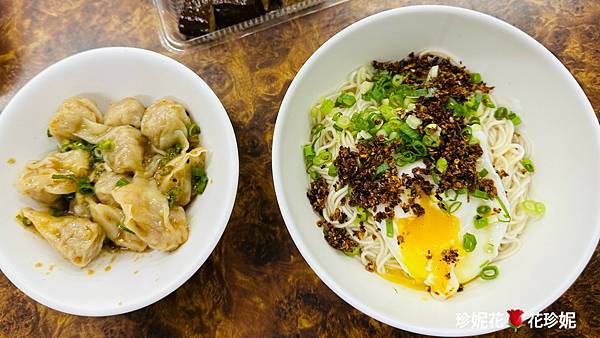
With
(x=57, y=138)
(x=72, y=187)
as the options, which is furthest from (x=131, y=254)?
(x=57, y=138)

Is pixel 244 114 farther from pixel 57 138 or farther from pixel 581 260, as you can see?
pixel 581 260

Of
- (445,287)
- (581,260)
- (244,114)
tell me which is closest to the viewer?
(581,260)

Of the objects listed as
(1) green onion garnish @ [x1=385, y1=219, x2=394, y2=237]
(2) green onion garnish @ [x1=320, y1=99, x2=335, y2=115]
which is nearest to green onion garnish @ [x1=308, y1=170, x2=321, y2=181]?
(2) green onion garnish @ [x1=320, y1=99, x2=335, y2=115]

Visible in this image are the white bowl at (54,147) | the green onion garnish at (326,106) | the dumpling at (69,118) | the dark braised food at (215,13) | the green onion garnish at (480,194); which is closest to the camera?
the white bowl at (54,147)

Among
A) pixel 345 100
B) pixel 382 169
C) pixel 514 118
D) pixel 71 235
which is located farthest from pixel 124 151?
pixel 514 118

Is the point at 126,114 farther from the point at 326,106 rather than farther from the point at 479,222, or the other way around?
the point at 479,222

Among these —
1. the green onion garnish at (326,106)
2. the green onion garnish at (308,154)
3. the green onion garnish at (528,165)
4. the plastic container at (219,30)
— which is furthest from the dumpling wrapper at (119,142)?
the green onion garnish at (528,165)

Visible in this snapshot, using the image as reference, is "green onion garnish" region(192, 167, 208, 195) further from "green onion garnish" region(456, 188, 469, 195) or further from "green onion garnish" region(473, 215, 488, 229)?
"green onion garnish" region(473, 215, 488, 229)

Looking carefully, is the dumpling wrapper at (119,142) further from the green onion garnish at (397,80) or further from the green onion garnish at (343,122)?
the green onion garnish at (397,80)
